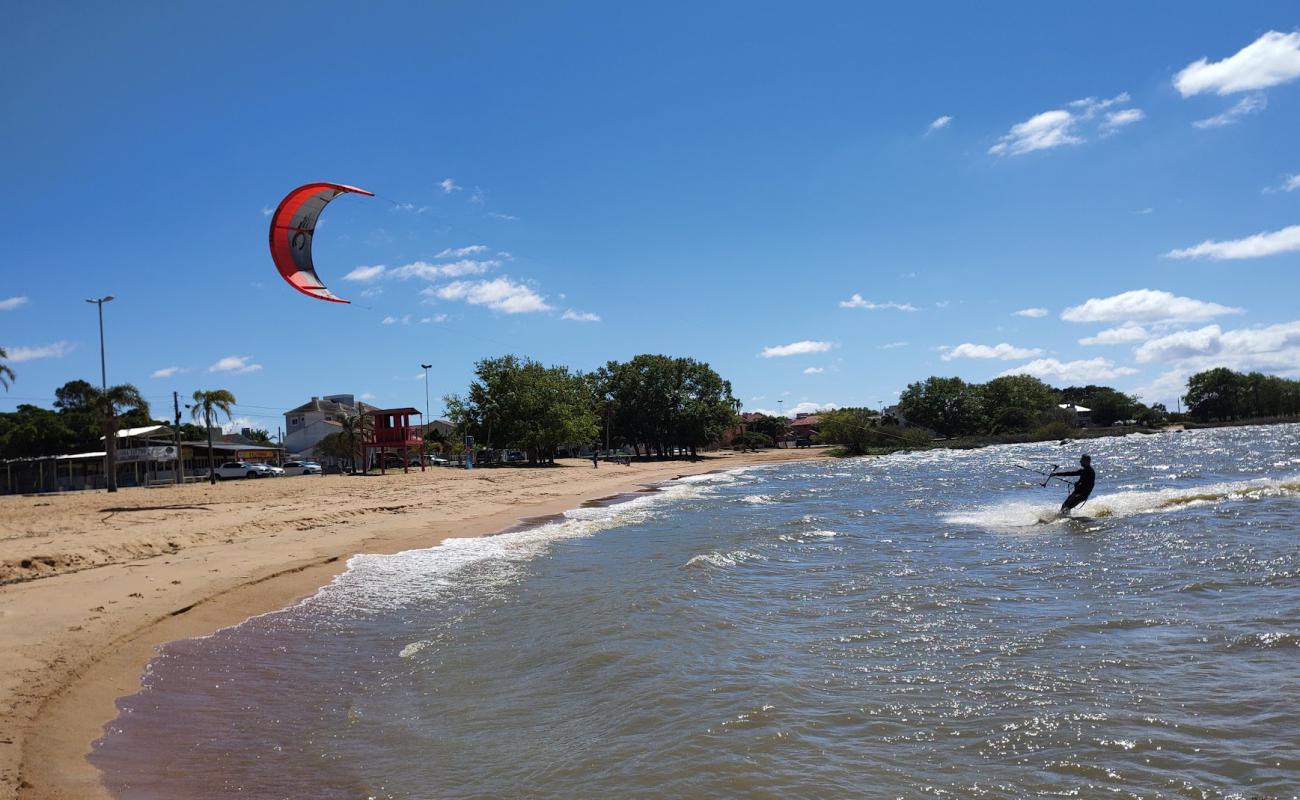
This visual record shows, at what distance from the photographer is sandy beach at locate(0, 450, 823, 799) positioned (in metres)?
6.14

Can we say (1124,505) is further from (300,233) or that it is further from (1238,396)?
(1238,396)

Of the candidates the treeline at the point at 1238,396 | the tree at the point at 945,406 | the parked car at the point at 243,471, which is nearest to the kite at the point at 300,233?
the parked car at the point at 243,471

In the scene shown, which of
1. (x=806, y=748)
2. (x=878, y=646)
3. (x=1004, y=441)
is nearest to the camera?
(x=806, y=748)

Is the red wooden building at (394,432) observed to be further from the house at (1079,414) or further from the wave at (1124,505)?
the house at (1079,414)

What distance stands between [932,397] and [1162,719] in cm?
12366

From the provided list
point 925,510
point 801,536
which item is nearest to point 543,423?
point 925,510

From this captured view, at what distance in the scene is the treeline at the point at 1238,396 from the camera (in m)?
144

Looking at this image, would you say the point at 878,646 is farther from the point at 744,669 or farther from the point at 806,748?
the point at 806,748

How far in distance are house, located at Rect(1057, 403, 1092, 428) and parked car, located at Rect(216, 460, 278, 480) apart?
13679 centimetres

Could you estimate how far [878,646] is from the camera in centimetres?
857

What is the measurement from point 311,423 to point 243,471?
46.5 meters

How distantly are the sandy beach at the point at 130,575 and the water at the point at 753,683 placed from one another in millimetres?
433

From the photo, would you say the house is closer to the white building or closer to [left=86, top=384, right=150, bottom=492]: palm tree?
the white building

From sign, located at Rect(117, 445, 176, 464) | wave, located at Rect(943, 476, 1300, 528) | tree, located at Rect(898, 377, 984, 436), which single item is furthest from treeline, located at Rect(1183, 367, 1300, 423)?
sign, located at Rect(117, 445, 176, 464)
